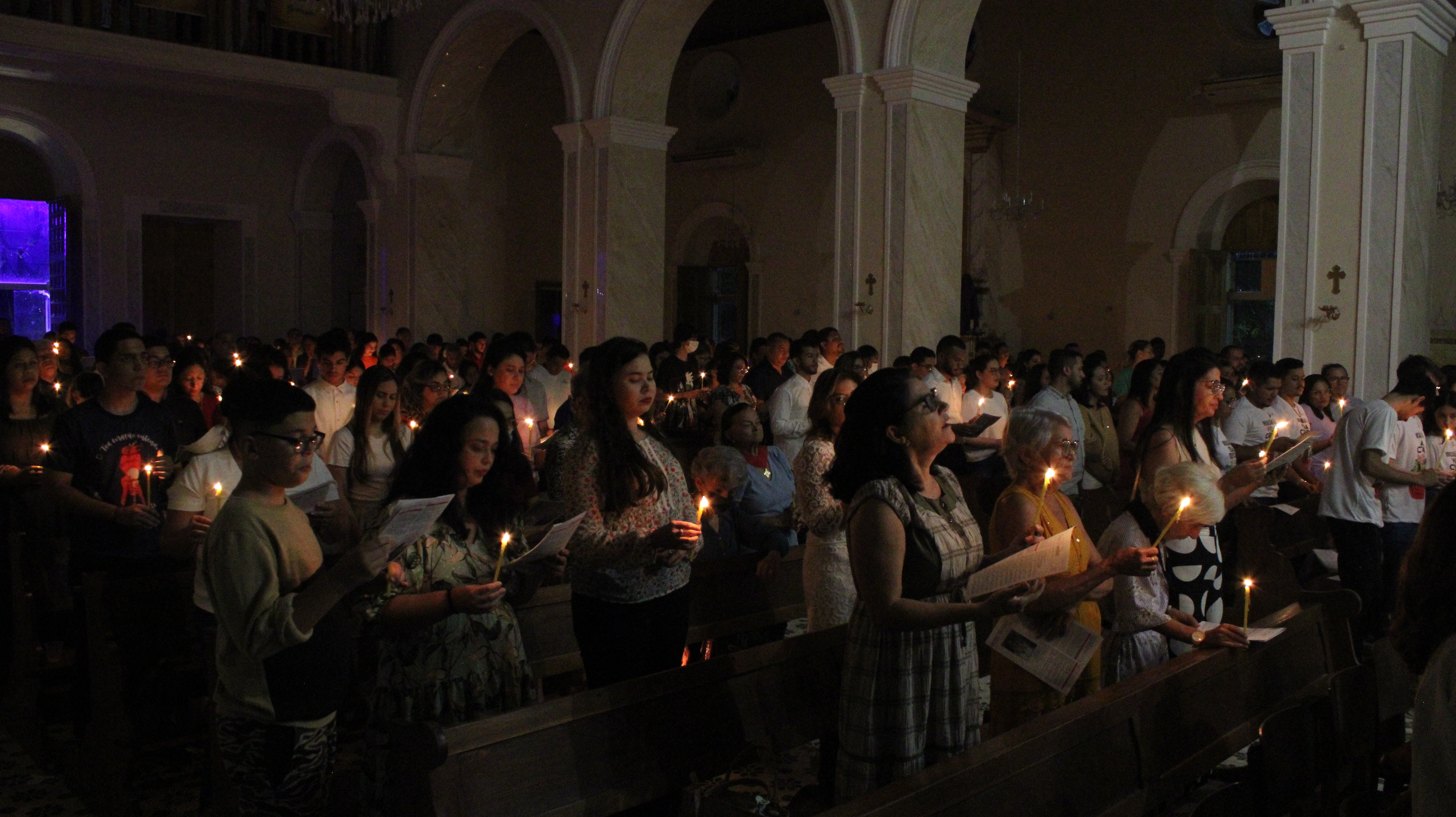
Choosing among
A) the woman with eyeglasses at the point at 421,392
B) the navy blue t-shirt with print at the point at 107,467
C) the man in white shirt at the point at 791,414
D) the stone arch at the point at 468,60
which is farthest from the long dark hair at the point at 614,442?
the stone arch at the point at 468,60

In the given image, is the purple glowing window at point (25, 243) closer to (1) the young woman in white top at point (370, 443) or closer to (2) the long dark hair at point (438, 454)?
(1) the young woman in white top at point (370, 443)

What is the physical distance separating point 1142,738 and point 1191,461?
3.29 feet

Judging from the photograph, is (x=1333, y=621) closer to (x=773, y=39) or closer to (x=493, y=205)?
(x=773, y=39)

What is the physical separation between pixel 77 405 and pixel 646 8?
30.3 ft

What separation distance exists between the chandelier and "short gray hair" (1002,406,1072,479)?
1084 cm

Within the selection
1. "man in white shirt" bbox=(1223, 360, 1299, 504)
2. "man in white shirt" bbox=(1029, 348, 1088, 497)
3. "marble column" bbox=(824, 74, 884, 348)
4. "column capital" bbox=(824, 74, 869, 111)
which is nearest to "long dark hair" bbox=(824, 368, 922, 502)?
"man in white shirt" bbox=(1029, 348, 1088, 497)

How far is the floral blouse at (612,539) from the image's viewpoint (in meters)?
3.23

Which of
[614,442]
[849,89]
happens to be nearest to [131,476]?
[614,442]

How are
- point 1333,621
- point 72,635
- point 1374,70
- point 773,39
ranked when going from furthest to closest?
point 773,39
point 1374,70
point 72,635
point 1333,621

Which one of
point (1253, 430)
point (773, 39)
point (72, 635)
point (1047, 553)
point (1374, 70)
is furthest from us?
point (773, 39)

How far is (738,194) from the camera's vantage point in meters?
17.3

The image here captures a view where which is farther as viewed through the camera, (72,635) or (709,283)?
(709,283)

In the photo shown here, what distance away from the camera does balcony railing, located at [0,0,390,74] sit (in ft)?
45.7

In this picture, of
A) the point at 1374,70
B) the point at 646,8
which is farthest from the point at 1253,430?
the point at 646,8
